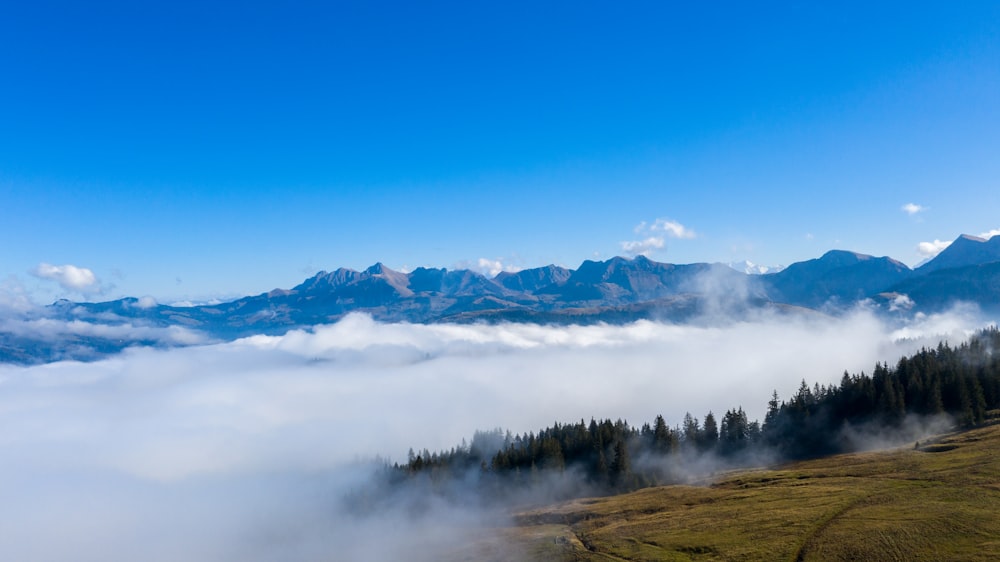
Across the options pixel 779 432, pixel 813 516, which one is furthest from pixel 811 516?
pixel 779 432

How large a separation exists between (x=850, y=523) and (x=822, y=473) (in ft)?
158

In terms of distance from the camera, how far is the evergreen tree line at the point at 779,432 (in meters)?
154

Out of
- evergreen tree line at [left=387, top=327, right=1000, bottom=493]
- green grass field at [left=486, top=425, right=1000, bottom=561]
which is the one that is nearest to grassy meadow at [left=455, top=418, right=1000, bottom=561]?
green grass field at [left=486, top=425, right=1000, bottom=561]

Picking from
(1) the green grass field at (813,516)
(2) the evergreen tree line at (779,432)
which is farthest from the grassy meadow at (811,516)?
(2) the evergreen tree line at (779,432)

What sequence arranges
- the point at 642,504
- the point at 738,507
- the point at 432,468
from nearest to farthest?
the point at 738,507 → the point at 642,504 → the point at 432,468

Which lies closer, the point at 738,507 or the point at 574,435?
the point at 738,507

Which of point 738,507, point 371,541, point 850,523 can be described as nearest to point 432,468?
point 371,541

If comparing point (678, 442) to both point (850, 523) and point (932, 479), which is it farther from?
point (850, 523)

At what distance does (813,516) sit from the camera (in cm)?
8194

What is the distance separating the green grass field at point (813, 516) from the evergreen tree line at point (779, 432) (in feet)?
77.3

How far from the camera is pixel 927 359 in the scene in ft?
561

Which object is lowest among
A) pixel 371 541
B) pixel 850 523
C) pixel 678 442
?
pixel 371 541

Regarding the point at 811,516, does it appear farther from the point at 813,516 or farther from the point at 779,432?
the point at 779,432

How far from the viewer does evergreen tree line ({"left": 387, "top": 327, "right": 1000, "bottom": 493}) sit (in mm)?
154125
